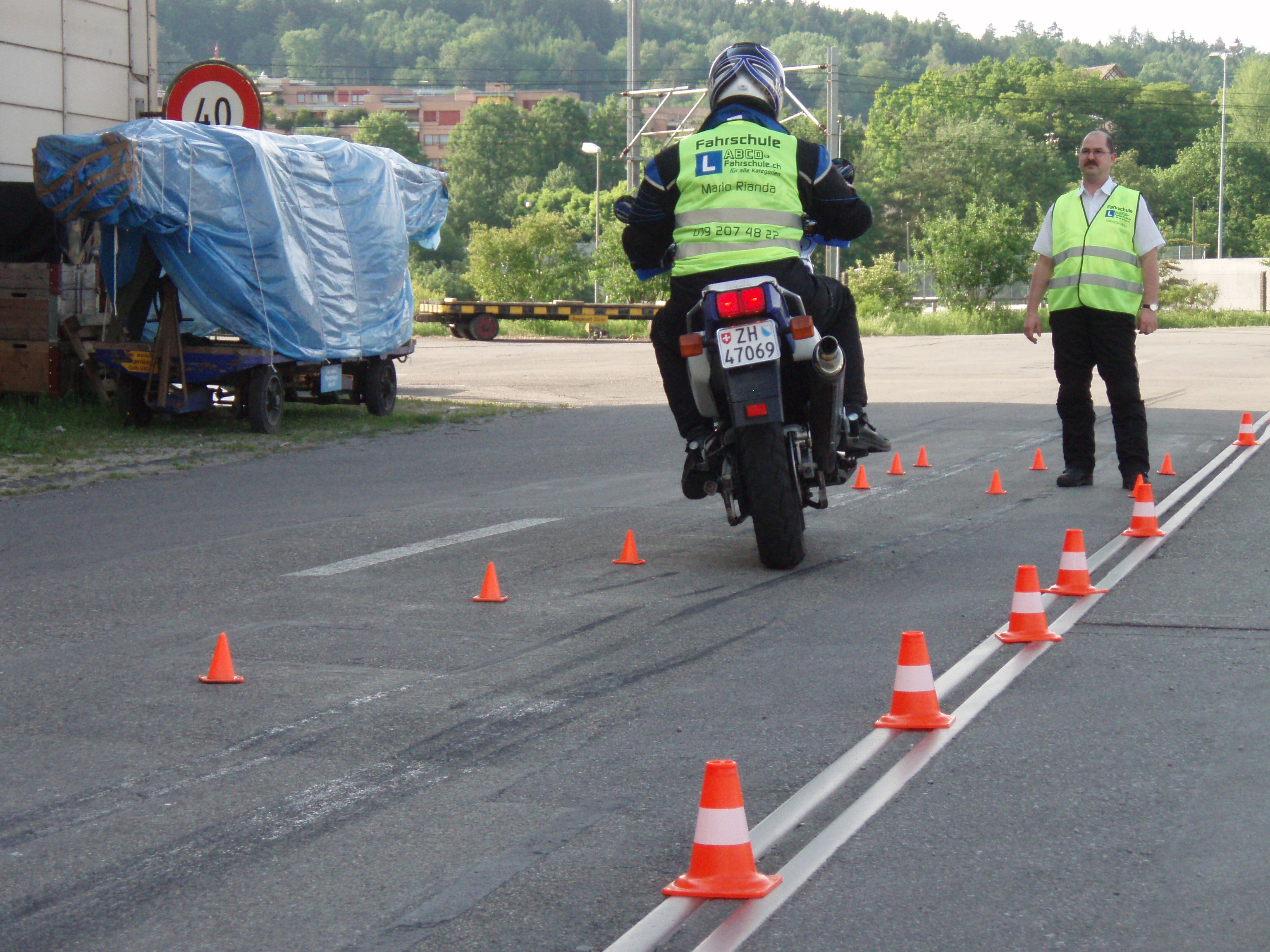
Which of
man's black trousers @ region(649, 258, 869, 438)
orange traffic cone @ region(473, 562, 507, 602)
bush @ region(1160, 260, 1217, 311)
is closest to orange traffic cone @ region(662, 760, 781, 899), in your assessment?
orange traffic cone @ region(473, 562, 507, 602)

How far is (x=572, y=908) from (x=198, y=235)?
1201 centimetres

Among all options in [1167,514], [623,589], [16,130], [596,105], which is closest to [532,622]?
[623,589]

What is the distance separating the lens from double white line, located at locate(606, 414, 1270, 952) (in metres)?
3.33

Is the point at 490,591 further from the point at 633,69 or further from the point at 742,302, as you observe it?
the point at 633,69

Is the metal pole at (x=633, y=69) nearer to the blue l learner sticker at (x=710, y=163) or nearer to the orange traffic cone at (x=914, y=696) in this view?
the blue l learner sticker at (x=710, y=163)

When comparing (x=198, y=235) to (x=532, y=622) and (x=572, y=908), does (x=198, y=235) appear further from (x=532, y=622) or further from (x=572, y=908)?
(x=572, y=908)

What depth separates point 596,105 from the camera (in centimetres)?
14875

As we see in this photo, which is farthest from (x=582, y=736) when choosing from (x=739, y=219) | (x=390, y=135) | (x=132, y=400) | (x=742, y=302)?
(x=390, y=135)

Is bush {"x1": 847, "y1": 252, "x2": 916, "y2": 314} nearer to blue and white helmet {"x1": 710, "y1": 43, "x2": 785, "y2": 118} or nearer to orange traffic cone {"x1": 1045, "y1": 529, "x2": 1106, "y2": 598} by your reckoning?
blue and white helmet {"x1": 710, "y1": 43, "x2": 785, "y2": 118}

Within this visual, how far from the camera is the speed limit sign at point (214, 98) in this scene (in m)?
15.6

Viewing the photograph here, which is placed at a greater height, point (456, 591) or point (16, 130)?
point (16, 130)

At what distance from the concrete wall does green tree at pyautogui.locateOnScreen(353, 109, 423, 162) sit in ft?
228

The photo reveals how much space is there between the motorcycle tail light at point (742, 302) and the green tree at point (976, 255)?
4831cm

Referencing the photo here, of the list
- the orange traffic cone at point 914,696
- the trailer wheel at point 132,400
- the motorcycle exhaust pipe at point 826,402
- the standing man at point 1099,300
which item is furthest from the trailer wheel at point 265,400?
the orange traffic cone at point 914,696
